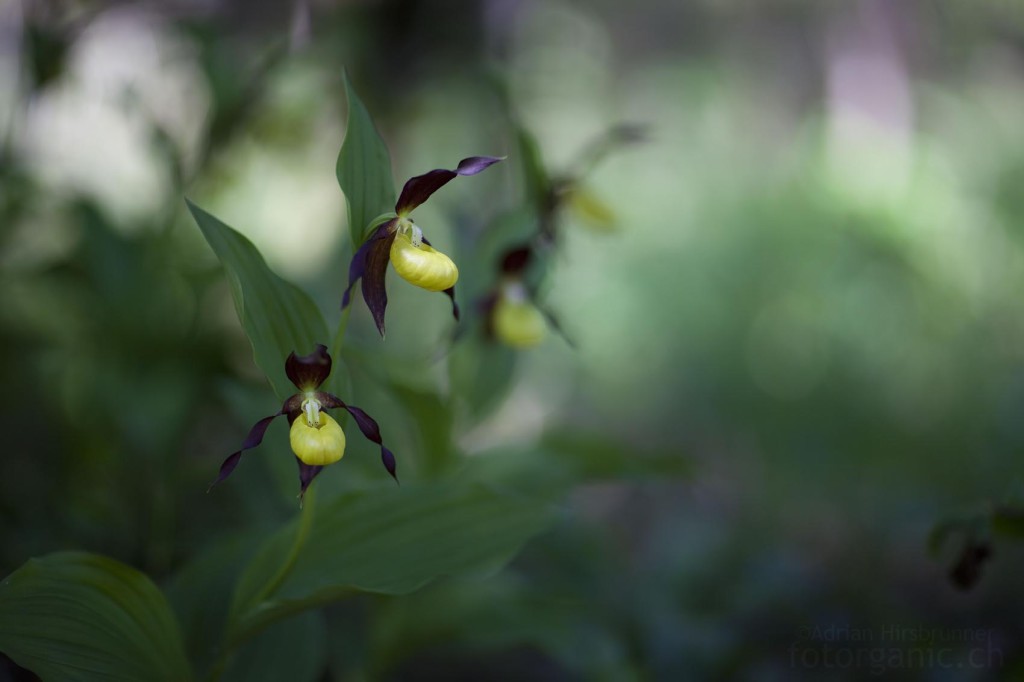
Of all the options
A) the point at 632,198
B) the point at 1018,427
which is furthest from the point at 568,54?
the point at 1018,427

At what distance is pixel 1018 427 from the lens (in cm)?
209

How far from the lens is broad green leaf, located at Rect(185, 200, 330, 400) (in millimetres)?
760

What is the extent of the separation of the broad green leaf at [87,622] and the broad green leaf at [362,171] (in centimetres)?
49

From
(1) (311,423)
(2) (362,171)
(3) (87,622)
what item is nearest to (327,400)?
(1) (311,423)

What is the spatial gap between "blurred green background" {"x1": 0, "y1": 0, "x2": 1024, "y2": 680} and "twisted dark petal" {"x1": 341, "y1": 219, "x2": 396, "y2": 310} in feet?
0.61

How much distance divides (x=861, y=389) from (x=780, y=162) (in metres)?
2.43

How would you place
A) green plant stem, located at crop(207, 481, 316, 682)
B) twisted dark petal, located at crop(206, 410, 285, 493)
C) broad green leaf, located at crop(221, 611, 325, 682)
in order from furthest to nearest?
broad green leaf, located at crop(221, 611, 325, 682) → green plant stem, located at crop(207, 481, 316, 682) → twisted dark petal, located at crop(206, 410, 285, 493)

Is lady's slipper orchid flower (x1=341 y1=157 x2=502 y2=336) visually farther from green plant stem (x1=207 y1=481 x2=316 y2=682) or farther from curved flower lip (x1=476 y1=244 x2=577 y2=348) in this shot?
curved flower lip (x1=476 y1=244 x2=577 y2=348)

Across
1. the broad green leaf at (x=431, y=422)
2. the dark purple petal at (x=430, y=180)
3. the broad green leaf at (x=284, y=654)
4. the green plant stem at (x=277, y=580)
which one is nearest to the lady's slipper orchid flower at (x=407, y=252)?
the dark purple petal at (x=430, y=180)

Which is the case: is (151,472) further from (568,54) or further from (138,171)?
(568,54)

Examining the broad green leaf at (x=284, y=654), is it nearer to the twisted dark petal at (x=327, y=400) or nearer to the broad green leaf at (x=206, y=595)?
the broad green leaf at (x=206, y=595)

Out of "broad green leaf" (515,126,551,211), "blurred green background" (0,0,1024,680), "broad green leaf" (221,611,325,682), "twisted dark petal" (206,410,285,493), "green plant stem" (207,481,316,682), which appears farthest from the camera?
"blurred green background" (0,0,1024,680)

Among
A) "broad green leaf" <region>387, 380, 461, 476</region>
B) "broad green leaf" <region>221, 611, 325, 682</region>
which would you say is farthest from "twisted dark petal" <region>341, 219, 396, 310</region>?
"broad green leaf" <region>221, 611, 325, 682</region>

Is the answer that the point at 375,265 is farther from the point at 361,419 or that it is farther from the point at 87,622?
the point at 87,622
